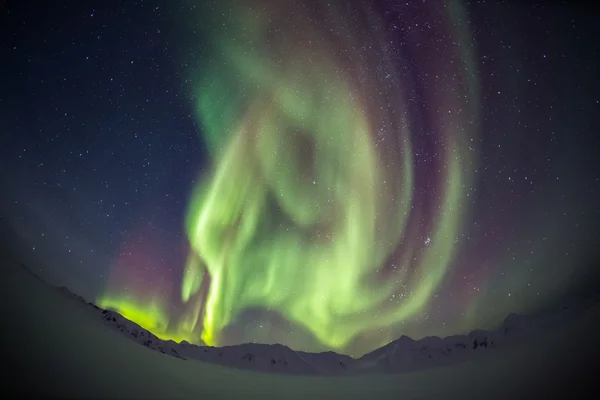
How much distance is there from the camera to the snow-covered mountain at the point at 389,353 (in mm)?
6723

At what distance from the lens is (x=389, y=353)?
6.95 metres

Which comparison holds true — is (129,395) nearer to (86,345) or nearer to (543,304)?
(86,345)

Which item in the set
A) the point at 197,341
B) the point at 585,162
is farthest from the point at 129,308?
the point at 585,162

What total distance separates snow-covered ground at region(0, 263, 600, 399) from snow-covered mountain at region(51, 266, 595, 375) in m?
0.02

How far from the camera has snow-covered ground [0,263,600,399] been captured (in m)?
5.18

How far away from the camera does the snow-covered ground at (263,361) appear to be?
5.18 m

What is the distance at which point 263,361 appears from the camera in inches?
273

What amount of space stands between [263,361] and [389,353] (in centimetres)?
239

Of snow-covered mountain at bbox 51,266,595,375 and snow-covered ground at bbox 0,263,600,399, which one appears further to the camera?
snow-covered mountain at bbox 51,266,595,375

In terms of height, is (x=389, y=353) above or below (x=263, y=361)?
above

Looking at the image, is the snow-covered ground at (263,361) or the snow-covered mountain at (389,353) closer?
the snow-covered ground at (263,361)

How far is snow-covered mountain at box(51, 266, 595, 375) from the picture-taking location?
6723mm

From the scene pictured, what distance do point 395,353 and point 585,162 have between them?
4.98 m

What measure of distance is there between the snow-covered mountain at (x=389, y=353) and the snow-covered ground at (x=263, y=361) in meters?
0.02
